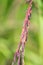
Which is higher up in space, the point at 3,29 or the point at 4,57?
the point at 3,29

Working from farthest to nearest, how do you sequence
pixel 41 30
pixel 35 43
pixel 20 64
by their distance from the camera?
pixel 35 43, pixel 41 30, pixel 20 64

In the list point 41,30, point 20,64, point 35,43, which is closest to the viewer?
point 20,64

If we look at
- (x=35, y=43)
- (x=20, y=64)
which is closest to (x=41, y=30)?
(x=35, y=43)

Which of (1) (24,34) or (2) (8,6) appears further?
(2) (8,6)

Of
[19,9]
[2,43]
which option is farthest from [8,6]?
[2,43]

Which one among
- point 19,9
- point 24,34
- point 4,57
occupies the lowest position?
point 4,57

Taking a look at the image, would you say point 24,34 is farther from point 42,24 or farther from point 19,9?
point 19,9
